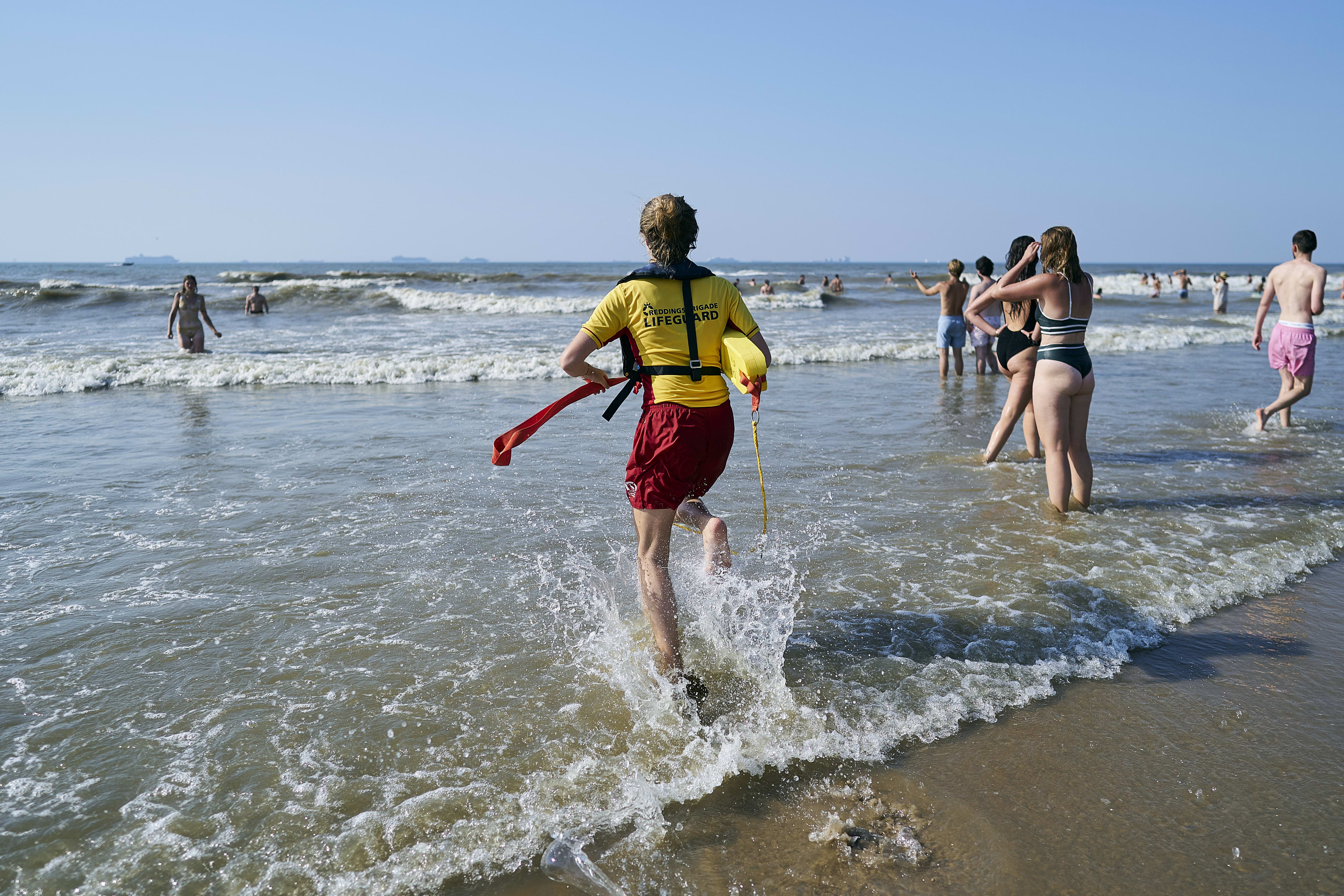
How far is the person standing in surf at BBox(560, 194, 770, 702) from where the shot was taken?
3.31 metres

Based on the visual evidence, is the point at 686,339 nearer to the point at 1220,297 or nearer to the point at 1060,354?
the point at 1060,354

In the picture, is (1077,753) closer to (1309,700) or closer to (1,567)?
(1309,700)

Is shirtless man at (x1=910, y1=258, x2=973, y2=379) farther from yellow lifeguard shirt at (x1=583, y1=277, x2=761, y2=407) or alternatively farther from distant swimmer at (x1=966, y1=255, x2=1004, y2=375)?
yellow lifeguard shirt at (x1=583, y1=277, x2=761, y2=407)

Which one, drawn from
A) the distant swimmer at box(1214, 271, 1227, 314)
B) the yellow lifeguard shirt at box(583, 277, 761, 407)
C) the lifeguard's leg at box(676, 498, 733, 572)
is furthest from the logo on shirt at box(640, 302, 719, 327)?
the distant swimmer at box(1214, 271, 1227, 314)

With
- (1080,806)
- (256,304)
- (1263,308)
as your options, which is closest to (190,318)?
(256,304)

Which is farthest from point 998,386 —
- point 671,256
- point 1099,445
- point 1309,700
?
point 671,256

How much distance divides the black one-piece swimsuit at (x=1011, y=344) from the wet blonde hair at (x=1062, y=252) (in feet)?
3.38

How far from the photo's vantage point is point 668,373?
3.39 metres

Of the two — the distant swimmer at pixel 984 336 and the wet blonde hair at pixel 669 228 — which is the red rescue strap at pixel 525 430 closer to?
the wet blonde hair at pixel 669 228

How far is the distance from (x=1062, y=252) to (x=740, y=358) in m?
3.63

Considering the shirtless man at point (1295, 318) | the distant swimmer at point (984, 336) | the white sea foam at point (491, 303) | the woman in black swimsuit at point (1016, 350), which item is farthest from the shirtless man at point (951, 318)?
the white sea foam at point (491, 303)

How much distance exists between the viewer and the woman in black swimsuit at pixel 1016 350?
6.55 m

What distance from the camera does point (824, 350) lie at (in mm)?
16672

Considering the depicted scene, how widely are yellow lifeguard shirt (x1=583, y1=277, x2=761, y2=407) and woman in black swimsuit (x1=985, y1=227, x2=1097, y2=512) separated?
3.37m
